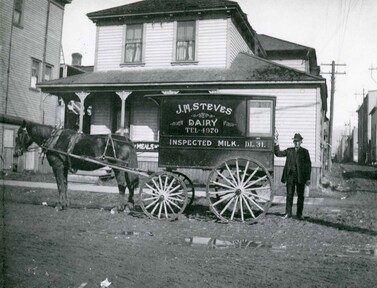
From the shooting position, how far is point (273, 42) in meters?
31.6

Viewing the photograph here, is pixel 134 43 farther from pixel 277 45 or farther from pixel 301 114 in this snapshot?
pixel 277 45

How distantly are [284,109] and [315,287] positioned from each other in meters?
13.4

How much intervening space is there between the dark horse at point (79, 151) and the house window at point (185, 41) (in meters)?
10.2

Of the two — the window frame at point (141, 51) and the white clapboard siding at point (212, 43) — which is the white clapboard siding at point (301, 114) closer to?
the white clapboard siding at point (212, 43)

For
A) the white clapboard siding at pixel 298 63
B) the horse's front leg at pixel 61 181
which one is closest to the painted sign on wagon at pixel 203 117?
the horse's front leg at pixel 61 181

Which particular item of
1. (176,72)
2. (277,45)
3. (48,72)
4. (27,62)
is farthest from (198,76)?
(277,45)

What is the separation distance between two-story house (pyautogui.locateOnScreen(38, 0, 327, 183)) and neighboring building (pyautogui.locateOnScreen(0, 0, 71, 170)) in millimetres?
3221

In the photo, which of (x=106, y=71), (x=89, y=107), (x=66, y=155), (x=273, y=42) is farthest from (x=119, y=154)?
(x=273, y=42)

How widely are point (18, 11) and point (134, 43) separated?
740 centimetres

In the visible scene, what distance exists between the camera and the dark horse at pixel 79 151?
→ 986 cm

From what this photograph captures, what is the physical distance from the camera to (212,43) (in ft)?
62.1

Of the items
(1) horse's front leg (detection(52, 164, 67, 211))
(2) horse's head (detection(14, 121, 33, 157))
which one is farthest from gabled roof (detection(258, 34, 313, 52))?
(1) horse's front leg (detection(52, 164, 67, 211))

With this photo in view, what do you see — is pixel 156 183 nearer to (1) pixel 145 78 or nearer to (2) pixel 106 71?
(1) pixel 145 78

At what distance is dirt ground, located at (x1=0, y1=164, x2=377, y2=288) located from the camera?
4719 millimetres
